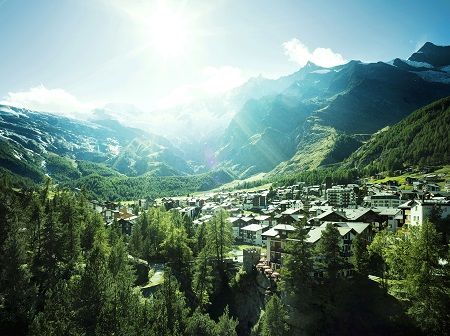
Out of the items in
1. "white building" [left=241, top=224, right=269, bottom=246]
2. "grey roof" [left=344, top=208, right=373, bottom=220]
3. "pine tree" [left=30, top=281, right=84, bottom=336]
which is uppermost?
"grey roof" [left=344, top=208, right=373, bottom=220]

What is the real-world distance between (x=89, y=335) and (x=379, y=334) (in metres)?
46.0

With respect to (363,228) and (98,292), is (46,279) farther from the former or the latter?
(363,228)

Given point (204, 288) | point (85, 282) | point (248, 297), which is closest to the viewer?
point (85, 282)

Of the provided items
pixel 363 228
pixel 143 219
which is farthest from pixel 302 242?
pixel 143 219

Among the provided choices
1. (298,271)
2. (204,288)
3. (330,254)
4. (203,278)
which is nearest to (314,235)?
(330,254)

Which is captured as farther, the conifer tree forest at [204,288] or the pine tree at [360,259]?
the pine tree at [360,259]

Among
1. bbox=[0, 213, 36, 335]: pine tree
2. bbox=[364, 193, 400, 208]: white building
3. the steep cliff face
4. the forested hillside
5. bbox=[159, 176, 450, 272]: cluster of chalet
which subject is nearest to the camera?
the forested hillside

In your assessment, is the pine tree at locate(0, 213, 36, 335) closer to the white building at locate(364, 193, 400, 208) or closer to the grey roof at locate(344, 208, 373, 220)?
the grey roof at locate(344, 208, 373, 220)

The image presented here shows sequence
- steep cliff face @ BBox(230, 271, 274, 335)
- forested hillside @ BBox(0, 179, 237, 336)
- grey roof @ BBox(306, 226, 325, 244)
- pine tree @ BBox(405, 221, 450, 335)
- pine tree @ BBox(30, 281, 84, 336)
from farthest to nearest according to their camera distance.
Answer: steep cliff face @ BBox(230, 271, 274, 335), grey roof @ BBox(306, 226, 325, 244), forested hillside @ BBox(0, 179, 237, 336), pine tree @ BBox(405, 221, 450, 335), pine tree @ BBox(30, 281, 84, 336)

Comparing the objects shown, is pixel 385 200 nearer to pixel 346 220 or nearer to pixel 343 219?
pixel 346 220

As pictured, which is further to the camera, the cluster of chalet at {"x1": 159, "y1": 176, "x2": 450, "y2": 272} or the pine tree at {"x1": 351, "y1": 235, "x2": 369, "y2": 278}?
the cluster of chalet at {"x1": 159, "y1": 176, "x2": 450, "y2": 272}

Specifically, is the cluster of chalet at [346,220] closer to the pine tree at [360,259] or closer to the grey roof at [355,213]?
the grey roof at [355,213]

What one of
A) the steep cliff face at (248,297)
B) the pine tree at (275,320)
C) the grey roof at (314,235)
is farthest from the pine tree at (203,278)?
the grey roof at (314,235)

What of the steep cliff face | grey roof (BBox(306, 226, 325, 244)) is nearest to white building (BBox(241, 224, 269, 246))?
the steep cliff face
